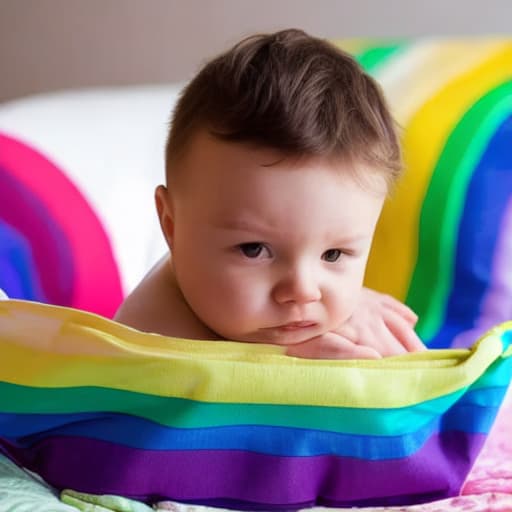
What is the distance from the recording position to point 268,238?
2.67 feet

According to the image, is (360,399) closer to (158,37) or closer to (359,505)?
(359,505)

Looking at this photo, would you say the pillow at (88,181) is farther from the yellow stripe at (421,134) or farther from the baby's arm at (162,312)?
the yellow stripe at (421,134)

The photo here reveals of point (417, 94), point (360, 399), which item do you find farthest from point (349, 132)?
point (417, 94)

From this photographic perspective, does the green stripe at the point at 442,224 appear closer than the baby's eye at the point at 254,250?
No

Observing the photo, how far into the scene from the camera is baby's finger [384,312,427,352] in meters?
1.00

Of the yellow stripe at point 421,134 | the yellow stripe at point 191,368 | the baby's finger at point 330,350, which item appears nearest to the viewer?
the yellow stripe at point 191,368

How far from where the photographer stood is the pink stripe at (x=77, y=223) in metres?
1.14

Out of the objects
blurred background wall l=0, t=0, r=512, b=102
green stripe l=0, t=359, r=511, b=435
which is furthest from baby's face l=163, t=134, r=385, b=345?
blurred background wall l=0, t=0, r=512, b=102

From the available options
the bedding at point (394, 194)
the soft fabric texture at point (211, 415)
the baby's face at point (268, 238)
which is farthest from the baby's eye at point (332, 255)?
the bedding at point (394, 194)

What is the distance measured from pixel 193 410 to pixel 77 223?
509 millimetres

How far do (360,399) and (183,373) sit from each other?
0.44 ft

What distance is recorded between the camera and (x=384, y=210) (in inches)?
49.1

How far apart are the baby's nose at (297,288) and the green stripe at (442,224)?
1.32 feet

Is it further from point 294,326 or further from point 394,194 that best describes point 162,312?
point 394,194
